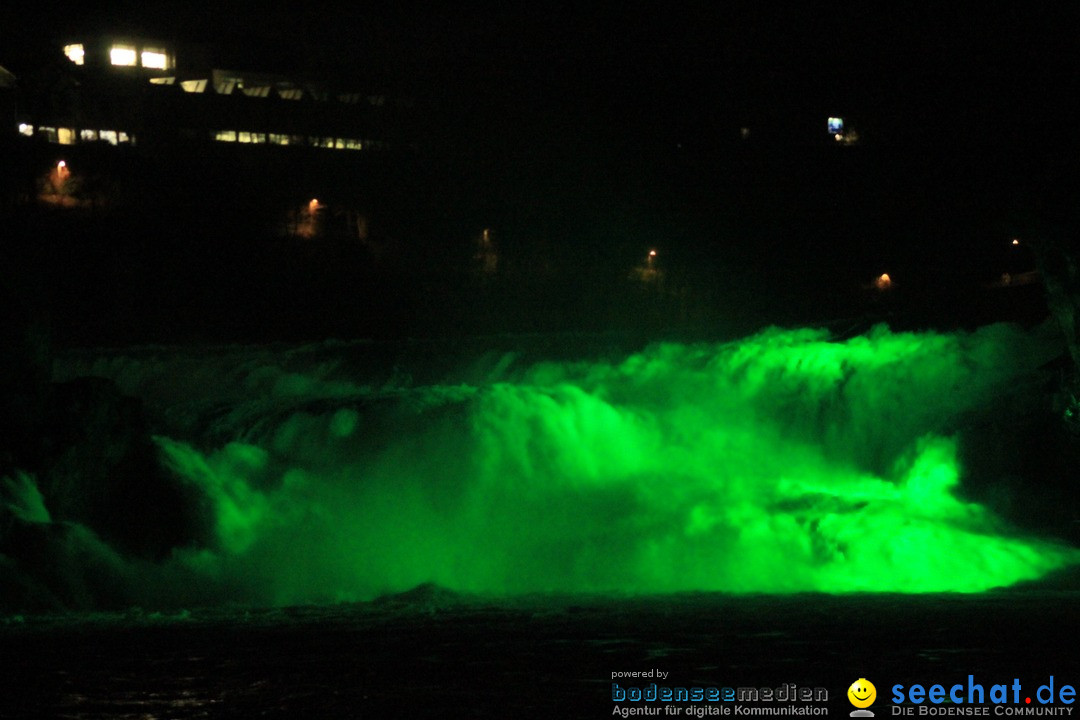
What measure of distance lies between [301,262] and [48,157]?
30.4 feet

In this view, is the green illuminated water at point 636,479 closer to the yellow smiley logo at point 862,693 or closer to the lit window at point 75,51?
the yellow smiley logo at point 862,693

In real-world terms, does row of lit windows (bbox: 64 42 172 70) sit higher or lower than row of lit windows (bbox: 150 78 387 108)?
higher

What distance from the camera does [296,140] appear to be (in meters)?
45.9

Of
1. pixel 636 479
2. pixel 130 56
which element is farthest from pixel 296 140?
pixel 636 479

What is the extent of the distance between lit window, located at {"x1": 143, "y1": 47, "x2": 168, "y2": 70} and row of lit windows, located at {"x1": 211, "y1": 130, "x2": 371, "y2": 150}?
4.21 metres

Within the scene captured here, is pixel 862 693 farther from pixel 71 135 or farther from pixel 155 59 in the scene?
pixel 155 59

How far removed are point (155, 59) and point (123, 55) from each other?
123 centimetres

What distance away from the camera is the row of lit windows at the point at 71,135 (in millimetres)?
41031

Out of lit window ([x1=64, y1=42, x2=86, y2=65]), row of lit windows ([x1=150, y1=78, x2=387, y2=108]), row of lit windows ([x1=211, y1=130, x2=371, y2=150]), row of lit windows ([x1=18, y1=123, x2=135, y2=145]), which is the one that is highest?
lit window ([x1=64, y1=42, x2=86, y2=65])

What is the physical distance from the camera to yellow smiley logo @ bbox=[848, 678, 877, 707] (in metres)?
7.05

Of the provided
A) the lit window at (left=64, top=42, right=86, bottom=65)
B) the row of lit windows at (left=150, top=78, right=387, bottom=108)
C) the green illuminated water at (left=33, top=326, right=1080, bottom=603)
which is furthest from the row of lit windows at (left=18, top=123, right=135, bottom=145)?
the green illuminated water at (left=33, top=326, right=1080, bottom=603)

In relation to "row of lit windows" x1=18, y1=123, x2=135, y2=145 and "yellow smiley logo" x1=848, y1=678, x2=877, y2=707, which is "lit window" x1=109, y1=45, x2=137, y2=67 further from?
"yellow smiley logo" x1=848, y1=678, x2=877, y2=707

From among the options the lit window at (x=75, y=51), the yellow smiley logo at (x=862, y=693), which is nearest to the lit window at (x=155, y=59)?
the lit window at (x=75, y=51)

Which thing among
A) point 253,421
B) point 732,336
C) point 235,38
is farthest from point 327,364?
point 235,38
